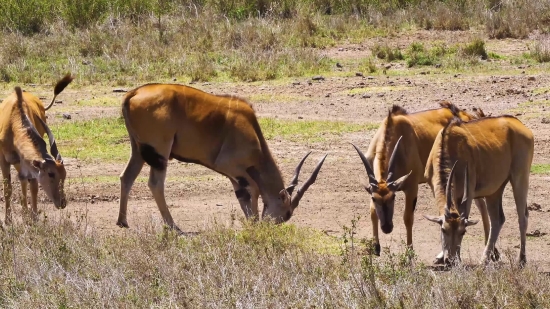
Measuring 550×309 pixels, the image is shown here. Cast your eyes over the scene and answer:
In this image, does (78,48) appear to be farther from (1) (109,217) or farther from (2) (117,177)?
(1) (109,217)

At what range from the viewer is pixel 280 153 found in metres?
15.9

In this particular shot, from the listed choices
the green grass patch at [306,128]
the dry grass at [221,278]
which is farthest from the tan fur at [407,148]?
the green grass patch at [306,128]

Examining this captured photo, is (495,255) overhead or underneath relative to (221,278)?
underneath

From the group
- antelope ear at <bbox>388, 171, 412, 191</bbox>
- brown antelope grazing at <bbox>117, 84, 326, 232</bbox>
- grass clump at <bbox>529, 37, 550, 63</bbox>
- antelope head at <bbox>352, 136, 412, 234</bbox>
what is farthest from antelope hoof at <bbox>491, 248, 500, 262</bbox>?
grass clump at <bbox>529, 37, 550, 63</bbox>

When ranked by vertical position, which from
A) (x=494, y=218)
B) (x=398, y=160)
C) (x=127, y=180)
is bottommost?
(x=127, y=180)

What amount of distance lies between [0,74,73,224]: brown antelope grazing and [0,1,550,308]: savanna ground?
35cm

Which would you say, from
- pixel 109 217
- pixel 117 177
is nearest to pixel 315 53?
pixel 117 177

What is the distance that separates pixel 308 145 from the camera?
1642cm

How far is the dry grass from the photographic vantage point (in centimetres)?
824

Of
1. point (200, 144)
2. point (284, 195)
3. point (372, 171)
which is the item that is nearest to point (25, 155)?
point (200, 144)

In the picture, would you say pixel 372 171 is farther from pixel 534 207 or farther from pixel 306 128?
pixel 306 128

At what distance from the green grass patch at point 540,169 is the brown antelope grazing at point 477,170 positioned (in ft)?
11.6

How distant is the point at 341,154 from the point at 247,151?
154 inches

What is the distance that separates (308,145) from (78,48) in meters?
9.24
